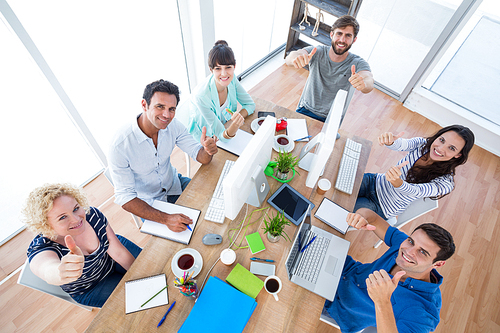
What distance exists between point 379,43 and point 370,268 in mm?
3199

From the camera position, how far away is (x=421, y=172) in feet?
5.95

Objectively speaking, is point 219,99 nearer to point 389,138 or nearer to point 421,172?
point 389,138

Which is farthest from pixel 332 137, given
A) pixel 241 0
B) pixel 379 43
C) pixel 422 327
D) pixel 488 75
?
pixel 488 75

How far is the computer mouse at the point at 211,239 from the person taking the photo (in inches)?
53.6

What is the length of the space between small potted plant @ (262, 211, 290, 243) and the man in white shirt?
458mm

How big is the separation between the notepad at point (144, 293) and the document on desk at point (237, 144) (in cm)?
93

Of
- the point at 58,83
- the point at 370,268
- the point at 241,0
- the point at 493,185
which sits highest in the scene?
the point at 241,0

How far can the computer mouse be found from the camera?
136 centimetres

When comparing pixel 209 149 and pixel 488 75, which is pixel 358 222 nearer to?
pixel 209 149

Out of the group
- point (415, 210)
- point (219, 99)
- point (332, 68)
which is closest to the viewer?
point (415, 210)

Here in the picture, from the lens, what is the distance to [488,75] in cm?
303

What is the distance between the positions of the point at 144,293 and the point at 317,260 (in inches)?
36.5

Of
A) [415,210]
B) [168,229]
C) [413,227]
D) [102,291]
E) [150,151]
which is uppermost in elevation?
[150,151]

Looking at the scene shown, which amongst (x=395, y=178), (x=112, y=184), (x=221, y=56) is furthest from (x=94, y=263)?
(x=395, y=178)
